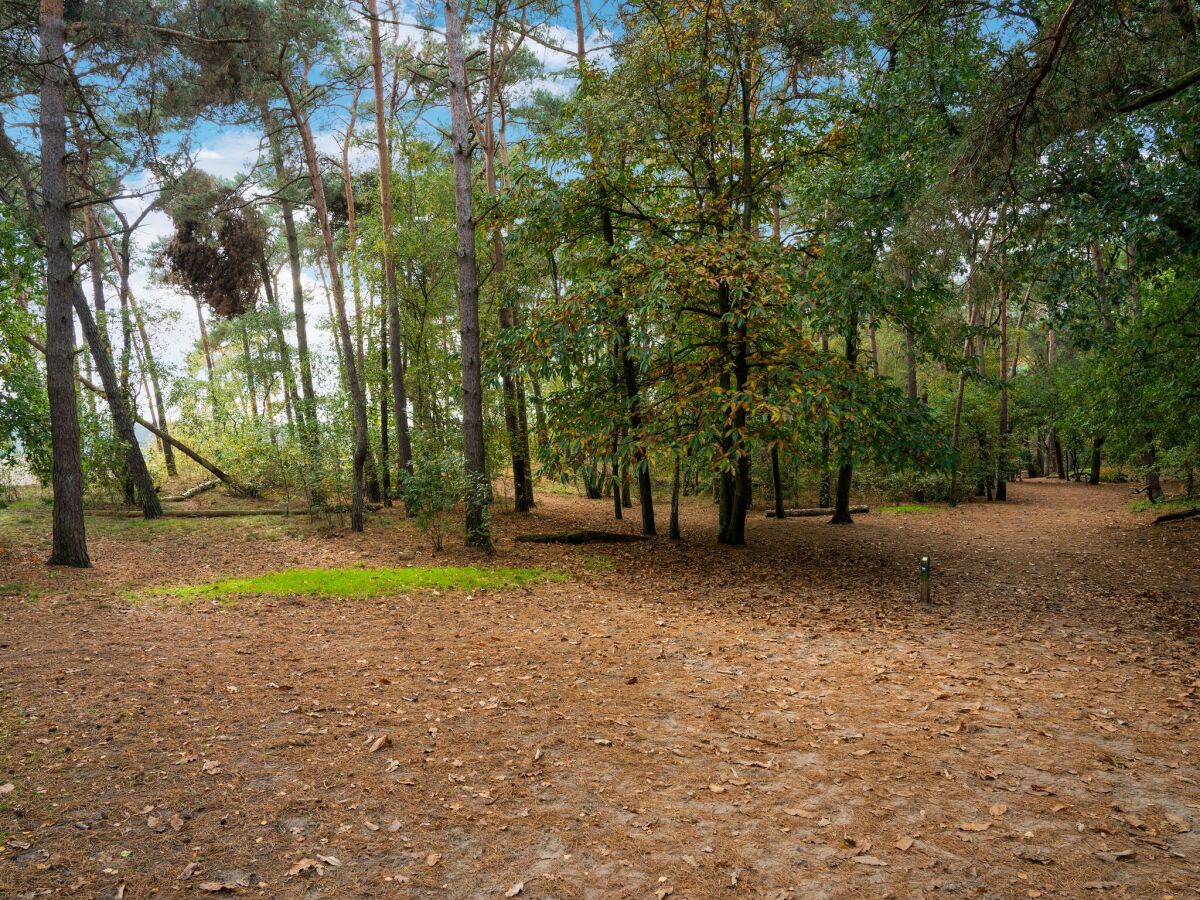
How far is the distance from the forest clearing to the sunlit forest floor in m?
0.04

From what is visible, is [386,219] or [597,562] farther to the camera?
[386,219]

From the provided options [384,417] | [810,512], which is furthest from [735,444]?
[384,417]

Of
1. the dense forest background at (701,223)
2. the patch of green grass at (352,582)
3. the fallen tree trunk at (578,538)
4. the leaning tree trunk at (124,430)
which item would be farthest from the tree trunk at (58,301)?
the fallen tree trunk at (578,538)

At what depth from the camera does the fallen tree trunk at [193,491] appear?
17.1m

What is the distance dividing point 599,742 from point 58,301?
932 centimetres

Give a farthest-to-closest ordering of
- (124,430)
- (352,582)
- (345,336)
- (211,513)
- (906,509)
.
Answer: (906,509) → (211,513) → (124,430) → (345,336) → (352,582)

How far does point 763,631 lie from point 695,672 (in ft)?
5.14

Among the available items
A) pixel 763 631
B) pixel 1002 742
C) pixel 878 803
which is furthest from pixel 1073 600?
pixel 878 803

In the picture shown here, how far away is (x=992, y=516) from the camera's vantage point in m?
16.8

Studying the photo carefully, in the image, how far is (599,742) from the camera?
4387 mm

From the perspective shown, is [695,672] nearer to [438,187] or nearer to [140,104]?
[140,104]

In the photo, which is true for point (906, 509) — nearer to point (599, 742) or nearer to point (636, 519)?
point (636, 519)

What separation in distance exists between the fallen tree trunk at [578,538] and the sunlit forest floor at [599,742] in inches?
129

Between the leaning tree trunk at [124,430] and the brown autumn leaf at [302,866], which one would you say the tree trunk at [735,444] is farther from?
the leaning tree trunk at [124,430]
